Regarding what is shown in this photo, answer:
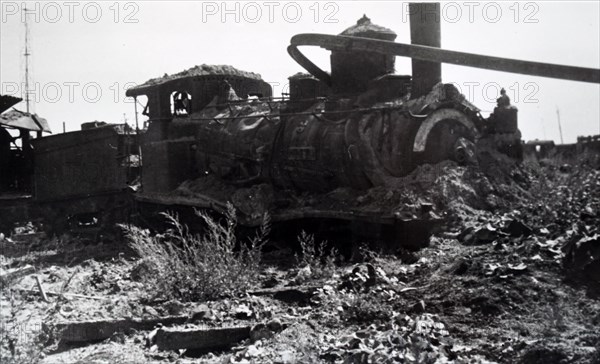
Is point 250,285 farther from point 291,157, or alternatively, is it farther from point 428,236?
point 291,157

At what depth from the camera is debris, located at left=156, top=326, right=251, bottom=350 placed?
538cm

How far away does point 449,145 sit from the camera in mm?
8633

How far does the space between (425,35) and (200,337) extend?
18.1 ft

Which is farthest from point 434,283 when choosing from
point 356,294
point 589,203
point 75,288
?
point 75,288

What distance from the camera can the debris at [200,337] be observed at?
212 inches

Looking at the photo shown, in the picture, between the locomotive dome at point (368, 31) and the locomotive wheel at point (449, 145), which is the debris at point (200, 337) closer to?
the locomotive wheel at point (449, 145)

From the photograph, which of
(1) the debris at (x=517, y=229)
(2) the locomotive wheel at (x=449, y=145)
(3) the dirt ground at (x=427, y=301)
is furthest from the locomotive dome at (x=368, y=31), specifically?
(1) the debris at (x=517, y=229)

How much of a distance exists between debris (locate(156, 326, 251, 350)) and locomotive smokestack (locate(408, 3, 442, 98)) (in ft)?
15.5

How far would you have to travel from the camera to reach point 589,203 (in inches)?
287

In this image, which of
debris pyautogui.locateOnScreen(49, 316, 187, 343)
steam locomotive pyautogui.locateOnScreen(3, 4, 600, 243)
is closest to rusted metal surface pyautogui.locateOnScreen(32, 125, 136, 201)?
steam locomotive pyautogui.locateOnScreen(3, 4, 600, 243)

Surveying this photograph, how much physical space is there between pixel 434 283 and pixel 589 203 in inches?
94.0

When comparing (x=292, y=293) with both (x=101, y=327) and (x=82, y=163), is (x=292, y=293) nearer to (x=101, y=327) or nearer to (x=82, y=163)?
(x=101, y=327)

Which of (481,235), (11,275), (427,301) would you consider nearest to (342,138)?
(481,235)

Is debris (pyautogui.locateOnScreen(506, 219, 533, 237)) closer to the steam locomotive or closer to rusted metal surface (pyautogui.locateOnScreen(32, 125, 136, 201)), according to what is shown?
the steam locomotive
